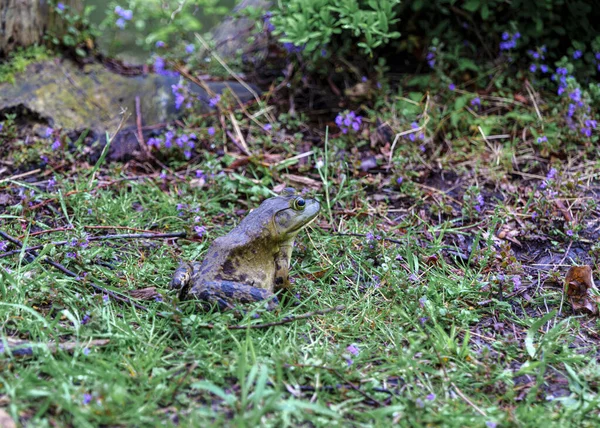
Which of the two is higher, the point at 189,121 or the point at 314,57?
the point at 314,57

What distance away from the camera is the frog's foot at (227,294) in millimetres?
3617

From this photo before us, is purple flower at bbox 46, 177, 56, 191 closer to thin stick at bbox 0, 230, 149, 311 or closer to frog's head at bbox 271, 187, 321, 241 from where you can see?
thin stick at bbox 0, 230, 149, 311

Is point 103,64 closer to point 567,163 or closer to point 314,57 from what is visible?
point 314,57

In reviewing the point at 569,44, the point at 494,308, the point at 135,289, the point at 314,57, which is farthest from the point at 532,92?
the point at 135,289

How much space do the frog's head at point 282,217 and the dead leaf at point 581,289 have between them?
1.76m

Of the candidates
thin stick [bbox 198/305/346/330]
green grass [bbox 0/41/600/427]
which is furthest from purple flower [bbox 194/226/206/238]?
thin stick [bbox 198/305/346/330]

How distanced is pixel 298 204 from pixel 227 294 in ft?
2.61

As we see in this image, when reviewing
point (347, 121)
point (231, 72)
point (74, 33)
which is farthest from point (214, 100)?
point (74, 33)

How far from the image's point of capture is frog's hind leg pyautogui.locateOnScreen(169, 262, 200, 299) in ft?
12.3

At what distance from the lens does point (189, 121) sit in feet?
19.9

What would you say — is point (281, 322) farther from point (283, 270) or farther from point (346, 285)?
point (346, 285)

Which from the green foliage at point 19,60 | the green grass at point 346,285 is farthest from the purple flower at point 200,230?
the green foliage at point 19,60

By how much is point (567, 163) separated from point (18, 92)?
5.40 meters

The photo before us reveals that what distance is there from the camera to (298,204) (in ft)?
13.2
